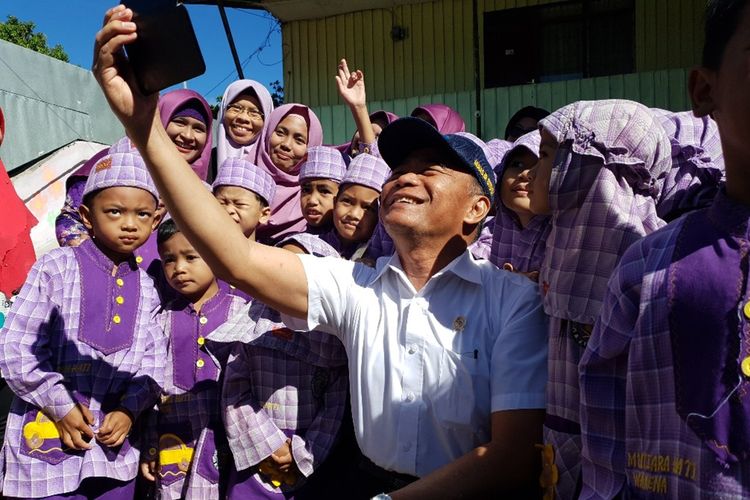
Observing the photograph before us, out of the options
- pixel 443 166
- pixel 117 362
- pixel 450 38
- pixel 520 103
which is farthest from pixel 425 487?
pixel 450 38

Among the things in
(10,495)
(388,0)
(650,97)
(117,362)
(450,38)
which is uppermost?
(388,0)

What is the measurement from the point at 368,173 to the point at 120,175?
3.89ft

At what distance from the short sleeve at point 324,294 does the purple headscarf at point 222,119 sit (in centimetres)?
237

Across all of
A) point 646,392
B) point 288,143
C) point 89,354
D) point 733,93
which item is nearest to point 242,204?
point 288,143

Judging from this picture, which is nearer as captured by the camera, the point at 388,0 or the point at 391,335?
the point at 391,335

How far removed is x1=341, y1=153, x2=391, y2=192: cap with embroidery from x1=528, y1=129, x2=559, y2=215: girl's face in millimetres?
1355

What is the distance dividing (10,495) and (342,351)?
1.36 meters

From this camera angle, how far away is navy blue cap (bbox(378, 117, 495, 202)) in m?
2.07

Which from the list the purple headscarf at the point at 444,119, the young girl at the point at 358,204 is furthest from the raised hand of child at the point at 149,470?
the purple headscarf at the point at 444,119

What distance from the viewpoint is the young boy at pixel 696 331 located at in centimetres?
113

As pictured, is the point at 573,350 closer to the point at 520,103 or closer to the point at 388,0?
the point at 520,103

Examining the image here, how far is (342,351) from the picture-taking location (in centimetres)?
244

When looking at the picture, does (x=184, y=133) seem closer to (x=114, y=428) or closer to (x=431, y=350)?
(x=114, y=428)

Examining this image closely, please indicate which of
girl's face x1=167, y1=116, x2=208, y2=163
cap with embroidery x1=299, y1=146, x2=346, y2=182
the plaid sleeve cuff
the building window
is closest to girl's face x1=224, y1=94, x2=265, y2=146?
girl's face x1=167, y1=116, x2=208, y2=163
